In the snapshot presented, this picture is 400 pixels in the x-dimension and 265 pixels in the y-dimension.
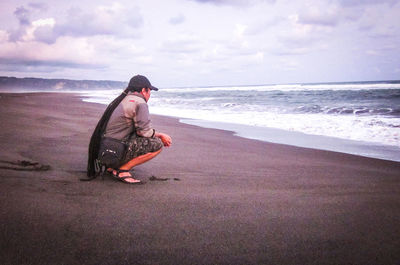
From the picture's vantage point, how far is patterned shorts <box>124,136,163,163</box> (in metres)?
3.50

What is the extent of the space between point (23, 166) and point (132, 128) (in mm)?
1727

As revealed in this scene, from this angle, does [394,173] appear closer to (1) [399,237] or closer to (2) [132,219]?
(1) [399,237]

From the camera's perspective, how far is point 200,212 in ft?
9.19

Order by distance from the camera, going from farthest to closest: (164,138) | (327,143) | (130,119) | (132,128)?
1. (327,143)
2. (164,138)
3. (132,128)
4. (130,119)

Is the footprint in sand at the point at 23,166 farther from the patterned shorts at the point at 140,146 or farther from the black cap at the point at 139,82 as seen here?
the black cap at the point at 139,82

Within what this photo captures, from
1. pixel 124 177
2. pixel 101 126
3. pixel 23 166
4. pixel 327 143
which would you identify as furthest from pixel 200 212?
pixel 327 143

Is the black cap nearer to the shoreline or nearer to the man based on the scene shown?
the man

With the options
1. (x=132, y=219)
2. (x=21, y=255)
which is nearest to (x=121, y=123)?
(x=132, y=219)

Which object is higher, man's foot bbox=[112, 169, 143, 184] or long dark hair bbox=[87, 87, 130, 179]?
long dark hair bbox=[87, 87, 130, 179]

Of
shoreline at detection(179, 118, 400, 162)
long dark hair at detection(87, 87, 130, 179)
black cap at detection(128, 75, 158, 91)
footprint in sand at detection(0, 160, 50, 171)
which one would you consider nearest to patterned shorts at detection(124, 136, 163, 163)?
long dark hair at detection(87, 87, 130, 179)

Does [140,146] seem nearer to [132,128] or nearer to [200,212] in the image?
[132,128]

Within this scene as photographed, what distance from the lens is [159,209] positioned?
2.84 m

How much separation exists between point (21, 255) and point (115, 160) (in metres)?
1.66

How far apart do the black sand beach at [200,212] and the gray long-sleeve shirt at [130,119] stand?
683 mm
